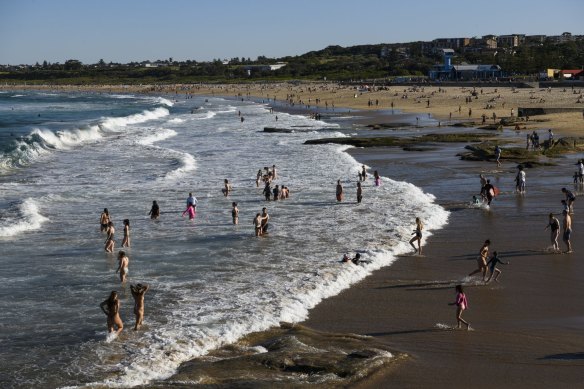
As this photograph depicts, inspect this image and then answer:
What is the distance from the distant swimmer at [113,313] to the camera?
1309 cm

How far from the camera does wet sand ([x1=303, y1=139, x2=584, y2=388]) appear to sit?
11.4 meters

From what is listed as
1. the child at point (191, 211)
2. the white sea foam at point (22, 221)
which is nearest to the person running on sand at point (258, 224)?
the child at point (191, 211)

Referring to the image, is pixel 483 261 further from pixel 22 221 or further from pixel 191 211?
pixel 22 221

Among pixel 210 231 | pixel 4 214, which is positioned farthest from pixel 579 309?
pixel 4 214

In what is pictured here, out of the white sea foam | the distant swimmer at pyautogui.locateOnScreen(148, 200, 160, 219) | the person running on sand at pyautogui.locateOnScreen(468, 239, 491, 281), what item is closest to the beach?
the person running on sand at pyautogui.locateOnScreen(468, 239, 491, 281)

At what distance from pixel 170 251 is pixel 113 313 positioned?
667cm

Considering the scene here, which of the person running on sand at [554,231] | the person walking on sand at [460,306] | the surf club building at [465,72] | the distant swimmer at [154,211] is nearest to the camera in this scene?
the person walking on sand at [460,306]

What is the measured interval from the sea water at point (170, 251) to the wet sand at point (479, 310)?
0.96m

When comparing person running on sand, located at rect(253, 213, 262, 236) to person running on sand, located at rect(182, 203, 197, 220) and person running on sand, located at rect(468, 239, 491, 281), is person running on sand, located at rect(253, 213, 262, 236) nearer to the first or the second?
person running on sand, located at rect(182, 203, 197, 220)

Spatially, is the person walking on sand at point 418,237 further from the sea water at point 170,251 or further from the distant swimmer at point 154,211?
the distant swimmer at point 154,211

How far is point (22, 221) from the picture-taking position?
2330 centimetres

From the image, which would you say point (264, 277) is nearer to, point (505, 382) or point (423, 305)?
point (423, 305)

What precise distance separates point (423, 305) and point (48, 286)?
794 centimetres

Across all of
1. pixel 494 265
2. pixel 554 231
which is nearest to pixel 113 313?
pixel 494 265
